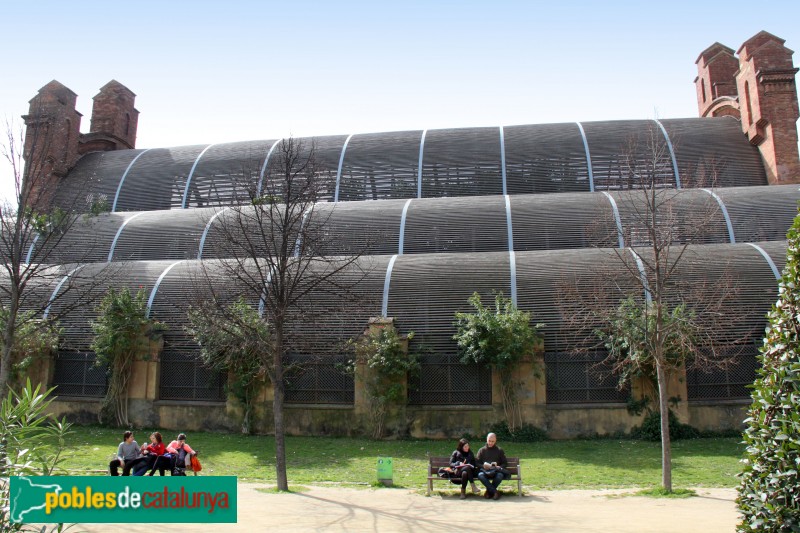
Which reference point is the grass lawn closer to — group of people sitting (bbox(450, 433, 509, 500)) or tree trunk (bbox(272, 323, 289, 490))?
tree trunk (bbox(272, 323, 289, 490))

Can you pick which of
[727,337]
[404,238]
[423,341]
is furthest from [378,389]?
[727,337]

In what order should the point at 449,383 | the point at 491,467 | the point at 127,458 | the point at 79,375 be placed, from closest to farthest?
the point at 491,467 < the point at 127,458 < the point at 449,383 < the point at 79,375

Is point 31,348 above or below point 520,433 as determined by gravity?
above

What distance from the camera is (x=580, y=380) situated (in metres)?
19.0

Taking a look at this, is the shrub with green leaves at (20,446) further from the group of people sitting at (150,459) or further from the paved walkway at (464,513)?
the group of people sitting at (150,459)

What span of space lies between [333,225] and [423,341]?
25.8 feet

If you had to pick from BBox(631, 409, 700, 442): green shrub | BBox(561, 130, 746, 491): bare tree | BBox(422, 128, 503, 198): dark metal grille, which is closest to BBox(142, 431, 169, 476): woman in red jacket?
BBox(561, 130, 746, 491): bare tree

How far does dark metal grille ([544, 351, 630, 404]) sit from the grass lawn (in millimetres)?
1458

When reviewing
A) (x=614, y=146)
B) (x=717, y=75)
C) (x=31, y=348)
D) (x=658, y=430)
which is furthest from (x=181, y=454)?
(x=717, y=75)

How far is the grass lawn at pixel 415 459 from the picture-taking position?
13.7 meters

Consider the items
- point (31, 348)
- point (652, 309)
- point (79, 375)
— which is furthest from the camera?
point (79, 375)

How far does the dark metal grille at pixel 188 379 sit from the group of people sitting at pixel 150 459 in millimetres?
6953

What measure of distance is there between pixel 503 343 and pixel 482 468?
6455mm

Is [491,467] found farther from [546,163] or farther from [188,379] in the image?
[546,163]
